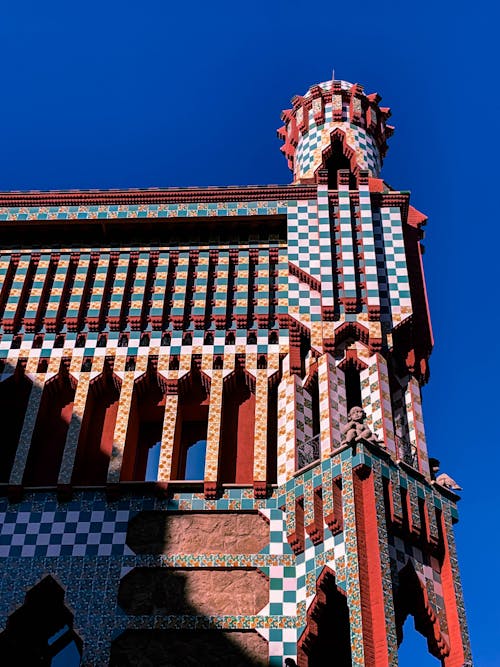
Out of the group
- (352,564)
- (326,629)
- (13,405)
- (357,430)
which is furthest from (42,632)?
(357,430)

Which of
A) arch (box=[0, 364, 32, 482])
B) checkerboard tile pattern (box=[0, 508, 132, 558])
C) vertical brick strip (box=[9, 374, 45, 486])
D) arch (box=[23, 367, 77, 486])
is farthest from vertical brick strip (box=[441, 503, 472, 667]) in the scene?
arch (box=[0, 364, 32, 482])

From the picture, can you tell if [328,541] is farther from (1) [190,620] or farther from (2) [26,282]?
(2) [26,282]

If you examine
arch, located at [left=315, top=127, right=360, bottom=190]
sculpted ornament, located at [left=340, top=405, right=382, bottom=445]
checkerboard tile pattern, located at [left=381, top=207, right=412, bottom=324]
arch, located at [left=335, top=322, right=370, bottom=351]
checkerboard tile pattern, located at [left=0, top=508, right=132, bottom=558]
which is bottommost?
checkerboard tile pattern, located at [left=0, top=508, right=132, bottom=558]

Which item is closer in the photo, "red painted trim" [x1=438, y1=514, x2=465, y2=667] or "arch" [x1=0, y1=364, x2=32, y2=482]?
"red painted trim" [x1=438, y1=514, x2=465, y2=667]

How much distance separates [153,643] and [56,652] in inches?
59.7

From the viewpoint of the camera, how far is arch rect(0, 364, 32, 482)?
15828mm

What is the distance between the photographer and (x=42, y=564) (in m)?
14.1

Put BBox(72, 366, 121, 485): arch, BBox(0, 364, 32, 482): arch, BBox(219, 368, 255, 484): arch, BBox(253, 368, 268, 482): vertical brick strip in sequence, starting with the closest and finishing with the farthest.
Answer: BBox(253, 368, 268, 482): vertical brick strip
BBox(219, 368, 255, 484): arch
BBox(72, 366, 121, 485): arch
BBox(0, 364, 32, 482): arch

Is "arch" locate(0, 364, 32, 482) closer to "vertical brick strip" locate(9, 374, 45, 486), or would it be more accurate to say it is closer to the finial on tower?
"vertical brick strip" locate(9, 374, 45, 486)

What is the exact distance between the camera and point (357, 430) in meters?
13.9

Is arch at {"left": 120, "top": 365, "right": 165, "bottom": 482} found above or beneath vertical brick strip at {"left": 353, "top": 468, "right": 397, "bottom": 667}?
above

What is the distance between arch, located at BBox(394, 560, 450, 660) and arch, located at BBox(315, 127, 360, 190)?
794 cm

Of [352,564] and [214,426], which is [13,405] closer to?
[214,426]

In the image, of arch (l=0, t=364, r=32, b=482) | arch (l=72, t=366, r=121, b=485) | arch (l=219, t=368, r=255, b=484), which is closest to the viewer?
arch (l=219, t=368, r=255, b=484)
